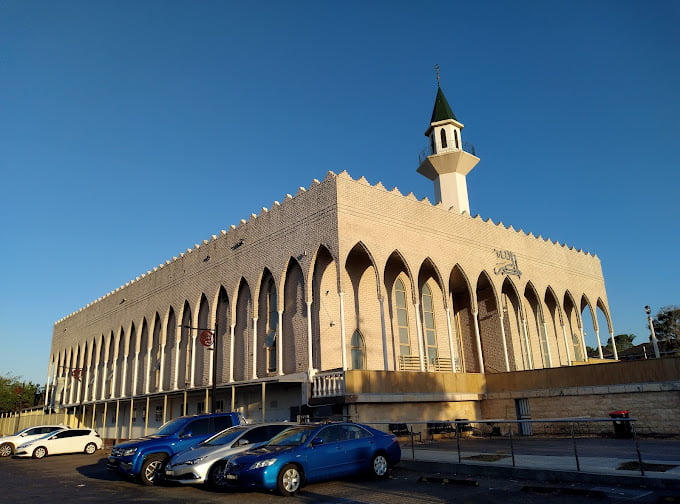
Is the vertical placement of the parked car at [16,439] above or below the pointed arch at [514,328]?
below

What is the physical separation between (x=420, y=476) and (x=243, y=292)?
18.1m

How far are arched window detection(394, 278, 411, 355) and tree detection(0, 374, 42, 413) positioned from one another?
5478 cm

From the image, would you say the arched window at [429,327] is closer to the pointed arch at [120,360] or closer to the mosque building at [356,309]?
the mosque building at [356,309]

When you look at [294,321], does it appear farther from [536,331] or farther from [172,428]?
[536,331]

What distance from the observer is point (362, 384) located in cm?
1988

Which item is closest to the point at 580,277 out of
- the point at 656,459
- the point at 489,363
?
the point at 489,363

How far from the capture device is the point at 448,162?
114 feet

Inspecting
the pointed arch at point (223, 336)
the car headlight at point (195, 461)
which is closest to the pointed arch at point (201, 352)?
the pointed arch at point (223, 336)

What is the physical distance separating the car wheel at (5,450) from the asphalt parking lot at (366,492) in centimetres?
1151

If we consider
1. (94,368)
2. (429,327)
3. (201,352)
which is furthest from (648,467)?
(94,368)

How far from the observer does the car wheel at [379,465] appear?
11.2m

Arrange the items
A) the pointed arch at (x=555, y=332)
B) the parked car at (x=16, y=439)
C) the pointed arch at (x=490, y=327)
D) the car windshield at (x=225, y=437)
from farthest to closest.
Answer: the pointed arch at (x=555, y=332), the pointed arch at (x=490, y=327), the parked car at (x=16, y=439), the car windshield at (x=225, y=437)

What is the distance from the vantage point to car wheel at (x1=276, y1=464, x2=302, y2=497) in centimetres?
995

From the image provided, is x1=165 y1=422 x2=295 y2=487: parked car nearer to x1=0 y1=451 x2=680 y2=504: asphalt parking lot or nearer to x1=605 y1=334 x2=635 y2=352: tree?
x1=0 y1=451 x2=680 y2=504: asphalt parking lot
